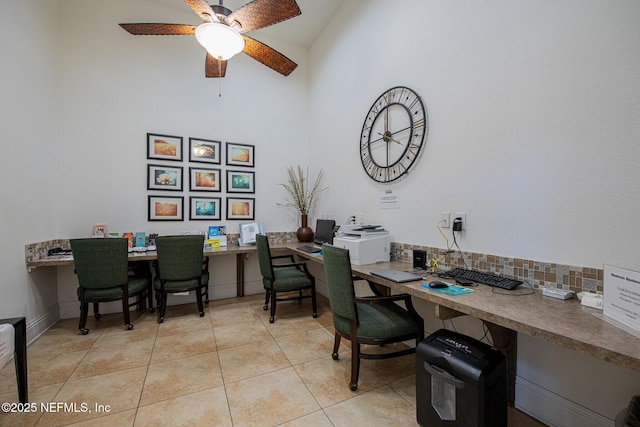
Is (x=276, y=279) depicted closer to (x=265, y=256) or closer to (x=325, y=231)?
(x=265, y=256)

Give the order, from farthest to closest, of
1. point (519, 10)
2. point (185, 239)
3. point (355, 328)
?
point (185, 239), point (355, 328), point (519, 10)

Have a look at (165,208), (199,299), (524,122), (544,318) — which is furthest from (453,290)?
(165,208)

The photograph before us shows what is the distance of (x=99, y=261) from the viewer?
2.54 meters

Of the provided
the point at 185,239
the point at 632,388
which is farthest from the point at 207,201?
the point at 632,388

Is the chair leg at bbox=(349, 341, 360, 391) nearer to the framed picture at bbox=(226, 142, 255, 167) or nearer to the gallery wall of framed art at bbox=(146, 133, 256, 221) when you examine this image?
the gallery wall of framed art at bbox=(146, 133, 256, 221)

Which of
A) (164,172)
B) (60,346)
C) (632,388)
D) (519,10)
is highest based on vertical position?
(519,10)

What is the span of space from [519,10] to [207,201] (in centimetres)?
367

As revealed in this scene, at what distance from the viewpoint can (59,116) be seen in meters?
2.98

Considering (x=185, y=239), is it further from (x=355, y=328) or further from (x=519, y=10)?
(x=519, y=10)

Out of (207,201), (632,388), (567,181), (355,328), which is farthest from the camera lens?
(207,201)

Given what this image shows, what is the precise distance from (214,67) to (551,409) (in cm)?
395

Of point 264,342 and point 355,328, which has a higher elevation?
point 355,328

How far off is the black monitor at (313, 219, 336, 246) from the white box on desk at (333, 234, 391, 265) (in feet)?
2.71

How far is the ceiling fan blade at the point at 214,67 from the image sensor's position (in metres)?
2.80
